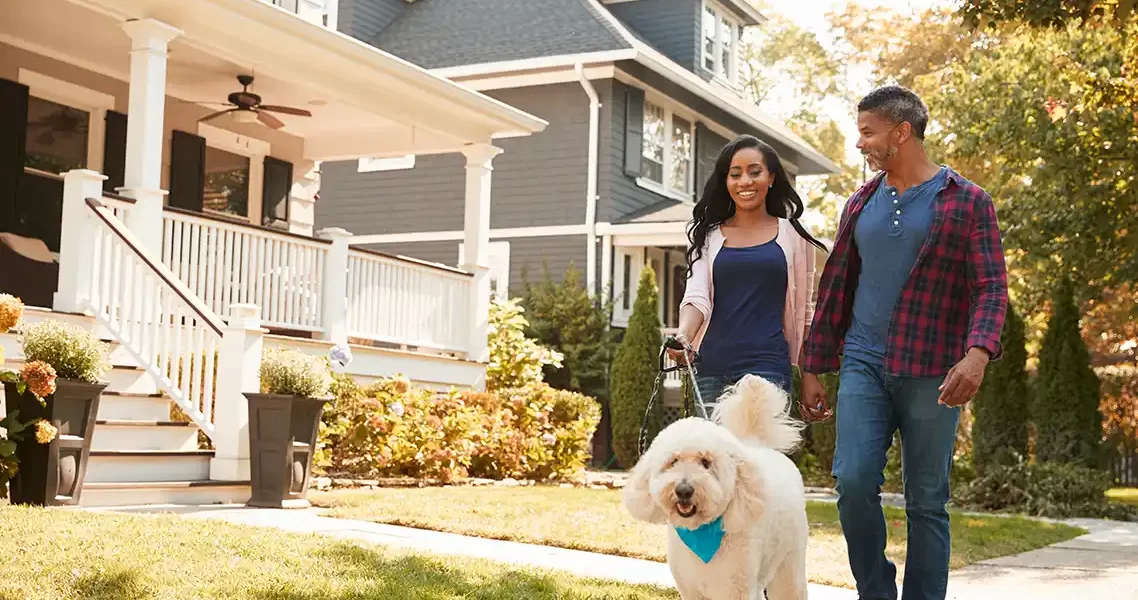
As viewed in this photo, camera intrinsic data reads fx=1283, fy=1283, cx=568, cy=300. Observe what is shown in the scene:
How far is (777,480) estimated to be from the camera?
395 cm

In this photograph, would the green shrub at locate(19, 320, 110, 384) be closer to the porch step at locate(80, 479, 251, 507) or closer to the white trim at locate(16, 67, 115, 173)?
the porch step at locate(80, 479, 251, 507)

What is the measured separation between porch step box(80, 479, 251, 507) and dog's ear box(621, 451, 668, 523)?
5450mm

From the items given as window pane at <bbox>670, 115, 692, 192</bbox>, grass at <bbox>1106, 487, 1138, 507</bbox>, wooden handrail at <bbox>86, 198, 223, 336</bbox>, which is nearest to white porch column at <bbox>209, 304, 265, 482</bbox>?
wooden handrail at <bbox>86, 198, 223, 336</bbox>

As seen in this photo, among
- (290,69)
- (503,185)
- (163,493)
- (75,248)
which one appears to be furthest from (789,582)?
(503,185)

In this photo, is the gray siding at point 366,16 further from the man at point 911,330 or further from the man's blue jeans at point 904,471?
the man's blue jeans at point 904,471

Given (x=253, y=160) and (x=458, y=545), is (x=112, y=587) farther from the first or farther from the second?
(x=253, y=160)

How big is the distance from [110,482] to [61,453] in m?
0.99

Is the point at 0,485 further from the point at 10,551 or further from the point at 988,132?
the point at 988,132

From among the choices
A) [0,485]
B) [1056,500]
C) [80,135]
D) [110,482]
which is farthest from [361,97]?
[1056,500]

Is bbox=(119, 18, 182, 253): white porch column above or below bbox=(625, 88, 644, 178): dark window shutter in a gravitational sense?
below

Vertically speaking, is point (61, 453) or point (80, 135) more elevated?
point (80, 135)

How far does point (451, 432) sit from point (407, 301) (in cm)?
209

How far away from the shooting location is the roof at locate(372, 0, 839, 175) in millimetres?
20766

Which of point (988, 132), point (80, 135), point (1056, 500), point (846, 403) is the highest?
point (988, 132)
